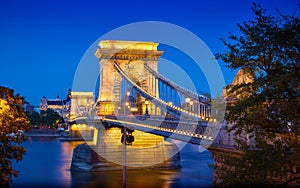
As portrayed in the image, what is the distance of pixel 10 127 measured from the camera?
13.0 meters

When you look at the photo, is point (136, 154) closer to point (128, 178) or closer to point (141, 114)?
point (128, 178)

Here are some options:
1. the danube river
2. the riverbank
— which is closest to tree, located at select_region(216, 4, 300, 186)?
the danube river

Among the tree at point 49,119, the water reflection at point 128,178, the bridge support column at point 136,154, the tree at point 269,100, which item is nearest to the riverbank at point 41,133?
the tree at point 49,119

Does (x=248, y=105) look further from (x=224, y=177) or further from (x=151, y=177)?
(x=151, y=177)

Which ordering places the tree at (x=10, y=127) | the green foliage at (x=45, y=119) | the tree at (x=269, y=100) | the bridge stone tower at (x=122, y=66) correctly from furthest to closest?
the green foliage at (x=45, y=119), the bridge stone tower at (x=122, y=66), the tree at (x=10, y=127), the tree at (x=269, y=100)

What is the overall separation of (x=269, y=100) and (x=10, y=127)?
735 cm

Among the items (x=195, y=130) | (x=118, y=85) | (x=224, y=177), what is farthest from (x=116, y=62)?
(x=224, y=177)

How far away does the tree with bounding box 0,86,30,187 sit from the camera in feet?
41.3

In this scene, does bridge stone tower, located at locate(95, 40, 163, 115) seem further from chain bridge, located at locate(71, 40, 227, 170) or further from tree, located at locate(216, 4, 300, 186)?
tree, located at locate(216, 4, 300, 186)

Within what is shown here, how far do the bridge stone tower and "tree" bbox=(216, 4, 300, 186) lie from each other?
41.6 metres

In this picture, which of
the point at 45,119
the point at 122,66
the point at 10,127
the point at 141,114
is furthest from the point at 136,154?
the point at 45,119

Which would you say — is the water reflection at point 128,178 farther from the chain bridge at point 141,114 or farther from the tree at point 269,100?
the tree at point 269,100

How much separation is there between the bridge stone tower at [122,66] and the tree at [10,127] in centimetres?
3843

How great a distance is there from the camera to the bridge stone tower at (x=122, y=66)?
173 feet
